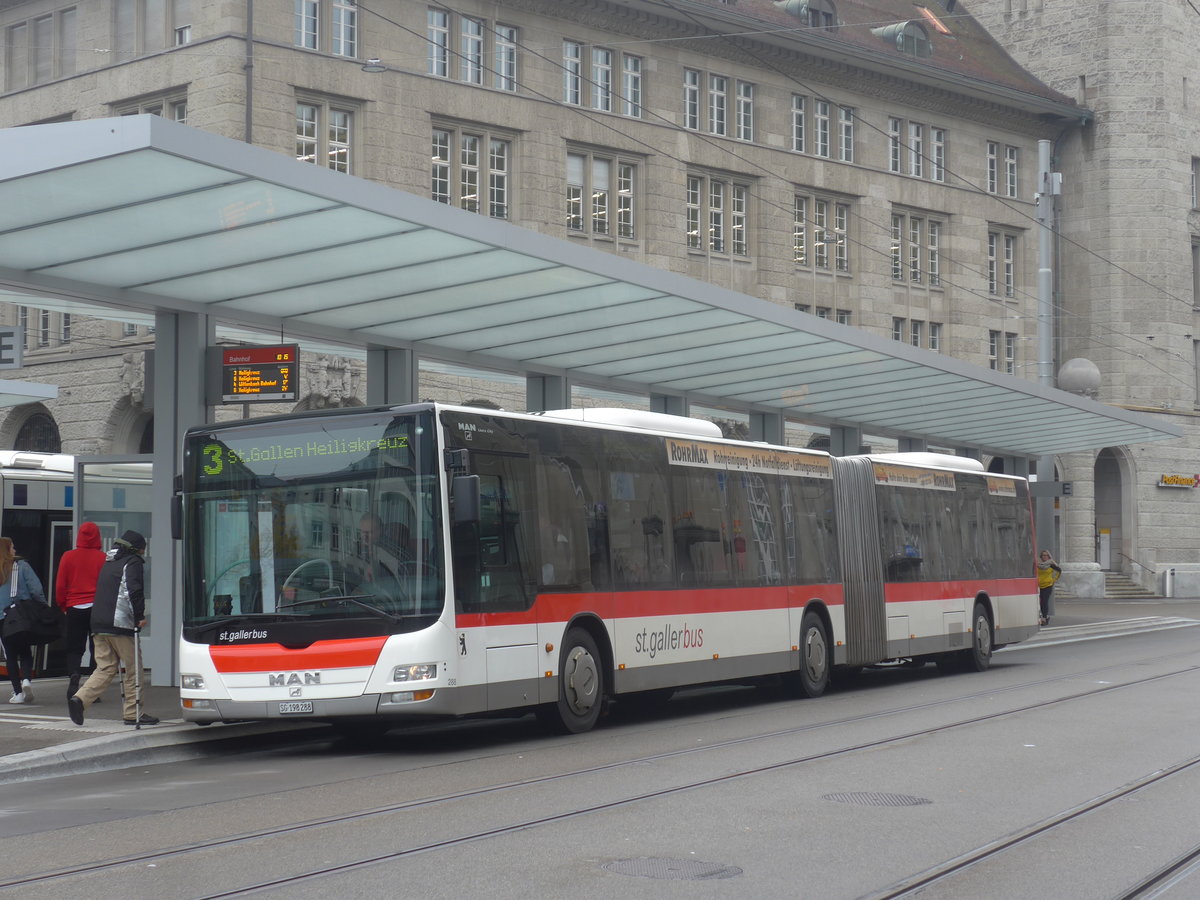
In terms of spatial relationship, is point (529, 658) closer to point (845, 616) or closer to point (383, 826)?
point (383, 826)

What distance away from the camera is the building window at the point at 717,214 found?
4444cm

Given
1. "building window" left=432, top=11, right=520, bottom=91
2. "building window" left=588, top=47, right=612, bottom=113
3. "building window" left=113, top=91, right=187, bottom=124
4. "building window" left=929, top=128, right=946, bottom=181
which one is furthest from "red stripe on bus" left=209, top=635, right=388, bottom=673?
"building window" left=929, top=128, right=946, bottom=181

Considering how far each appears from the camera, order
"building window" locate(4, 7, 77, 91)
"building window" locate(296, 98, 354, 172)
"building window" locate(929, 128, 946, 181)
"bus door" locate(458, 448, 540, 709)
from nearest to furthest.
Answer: "bus door" locate(458, 448, 540, 709) < "building window" locate(296, 98, 354, 172) < "building window" locate(4, 7, 77, 91) < "building window" locate(929, 128, 946, 181)

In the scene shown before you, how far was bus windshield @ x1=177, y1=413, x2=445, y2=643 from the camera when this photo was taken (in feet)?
40.7

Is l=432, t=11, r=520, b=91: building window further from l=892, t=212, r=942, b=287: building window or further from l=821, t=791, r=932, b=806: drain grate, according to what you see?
l=821, t=791, r=932, b=806: drain grate

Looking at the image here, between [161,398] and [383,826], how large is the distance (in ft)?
29.6

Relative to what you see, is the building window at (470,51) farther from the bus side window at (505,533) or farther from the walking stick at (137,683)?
the walking stick at (137,683)

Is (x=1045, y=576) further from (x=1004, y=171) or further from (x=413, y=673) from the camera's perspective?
(x=1004, y=171)

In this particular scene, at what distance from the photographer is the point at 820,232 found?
48.1 metres

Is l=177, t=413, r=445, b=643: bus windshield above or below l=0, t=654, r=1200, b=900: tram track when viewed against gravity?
above

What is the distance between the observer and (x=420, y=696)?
12234 mm

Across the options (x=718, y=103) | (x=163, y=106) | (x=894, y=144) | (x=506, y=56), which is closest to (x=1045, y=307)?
(x=718, y=103)

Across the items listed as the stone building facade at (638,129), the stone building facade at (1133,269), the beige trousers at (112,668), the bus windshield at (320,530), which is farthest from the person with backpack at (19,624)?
the stone building facade at (1133,269)

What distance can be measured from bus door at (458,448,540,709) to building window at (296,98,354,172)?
77.7 feet
